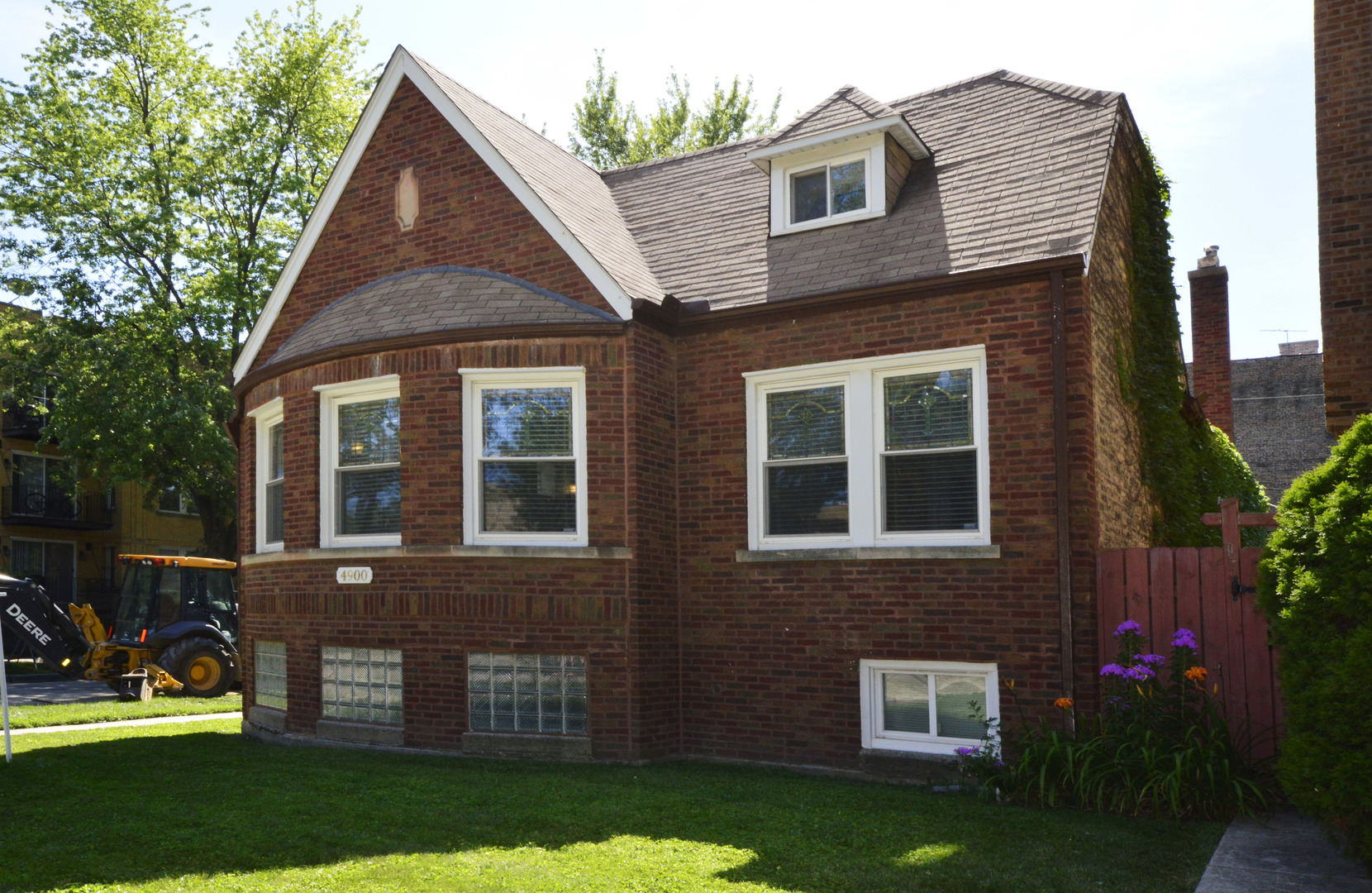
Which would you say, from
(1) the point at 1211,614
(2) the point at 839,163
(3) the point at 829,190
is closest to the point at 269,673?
(3) the point at 829,190

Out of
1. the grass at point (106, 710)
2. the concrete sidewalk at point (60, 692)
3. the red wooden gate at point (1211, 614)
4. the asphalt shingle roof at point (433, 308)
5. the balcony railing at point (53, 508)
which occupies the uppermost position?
the asphalt shingle roof at point (433, 308)

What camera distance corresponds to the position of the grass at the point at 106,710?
45.0 ft

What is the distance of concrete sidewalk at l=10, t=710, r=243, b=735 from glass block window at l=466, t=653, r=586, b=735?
5.62 m

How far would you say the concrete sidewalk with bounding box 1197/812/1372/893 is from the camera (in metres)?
5.69

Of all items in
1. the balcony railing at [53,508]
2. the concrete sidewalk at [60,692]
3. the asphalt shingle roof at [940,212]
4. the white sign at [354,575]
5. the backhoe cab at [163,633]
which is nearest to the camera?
the asphalt shingle roof at [940,212]

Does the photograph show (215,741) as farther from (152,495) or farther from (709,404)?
(152,495)

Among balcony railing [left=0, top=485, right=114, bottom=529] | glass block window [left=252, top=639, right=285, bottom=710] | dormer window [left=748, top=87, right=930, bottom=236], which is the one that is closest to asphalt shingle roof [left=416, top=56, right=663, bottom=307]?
dormer window [left=748, top=87, right=930, bottom=236]

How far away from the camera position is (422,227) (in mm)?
11680

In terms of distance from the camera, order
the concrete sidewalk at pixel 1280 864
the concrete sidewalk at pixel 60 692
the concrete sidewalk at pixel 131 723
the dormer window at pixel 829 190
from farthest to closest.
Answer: the concrete sidewalk at pixel 60 692
the concrete sidewalk at pixel 131 723
the dormer window at pixel 829 190
the concrete sidewalk at pixel 1280 864

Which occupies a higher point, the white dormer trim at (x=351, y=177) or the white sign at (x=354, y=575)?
the white dormer trim at (x=351, y=177)

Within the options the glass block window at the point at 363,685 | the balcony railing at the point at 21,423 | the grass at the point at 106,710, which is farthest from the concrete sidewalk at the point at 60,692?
the balcony railing at the point at 21,423

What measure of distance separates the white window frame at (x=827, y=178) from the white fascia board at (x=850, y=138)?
0.27 ft

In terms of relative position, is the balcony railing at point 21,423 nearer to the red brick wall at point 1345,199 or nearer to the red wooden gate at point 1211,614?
the red wooden gate at point 1211,614

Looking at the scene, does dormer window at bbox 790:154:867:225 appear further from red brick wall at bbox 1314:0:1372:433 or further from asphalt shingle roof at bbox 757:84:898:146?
red brick wall at bbox 1314:0:1372:433
